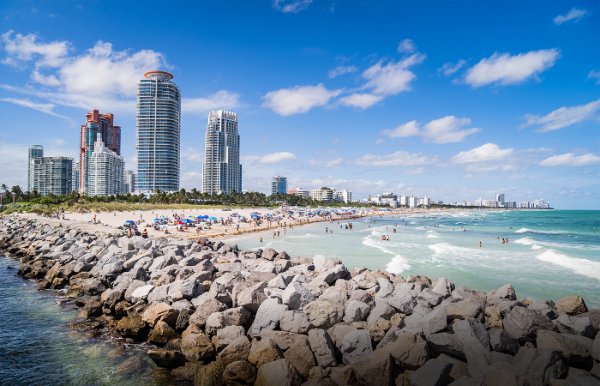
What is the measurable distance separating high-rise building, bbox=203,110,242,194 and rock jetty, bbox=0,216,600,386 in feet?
530

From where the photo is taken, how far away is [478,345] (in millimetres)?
8016

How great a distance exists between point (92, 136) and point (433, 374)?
669 ft

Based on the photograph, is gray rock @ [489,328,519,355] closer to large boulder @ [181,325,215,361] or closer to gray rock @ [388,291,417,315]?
gray rock @ [388,291,417,315]

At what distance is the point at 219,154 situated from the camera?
6855 inches

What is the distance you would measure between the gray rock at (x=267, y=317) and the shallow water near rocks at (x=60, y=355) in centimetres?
242

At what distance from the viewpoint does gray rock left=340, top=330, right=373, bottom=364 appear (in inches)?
331

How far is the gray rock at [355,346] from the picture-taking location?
8.41 meters

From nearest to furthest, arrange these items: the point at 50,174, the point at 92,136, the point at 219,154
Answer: the point at 50,174, the point at 219,154, the point at 92,136

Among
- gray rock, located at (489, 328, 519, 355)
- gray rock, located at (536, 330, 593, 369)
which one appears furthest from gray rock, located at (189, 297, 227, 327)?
gray rock, located at (536, 330, 593, 369)

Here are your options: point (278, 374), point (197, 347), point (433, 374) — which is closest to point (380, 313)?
point (433, 374)

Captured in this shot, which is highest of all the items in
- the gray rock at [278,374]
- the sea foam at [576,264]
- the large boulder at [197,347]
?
the gray rock at [278,374]

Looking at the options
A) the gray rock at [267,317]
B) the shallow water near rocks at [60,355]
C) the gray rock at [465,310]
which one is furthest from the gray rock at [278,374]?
the gray rock at [465,310]

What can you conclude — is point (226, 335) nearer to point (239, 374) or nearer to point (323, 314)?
point (239, 374)

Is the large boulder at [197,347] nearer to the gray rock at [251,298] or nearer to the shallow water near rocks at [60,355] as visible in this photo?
the shallow water near rocks at [60,355]
